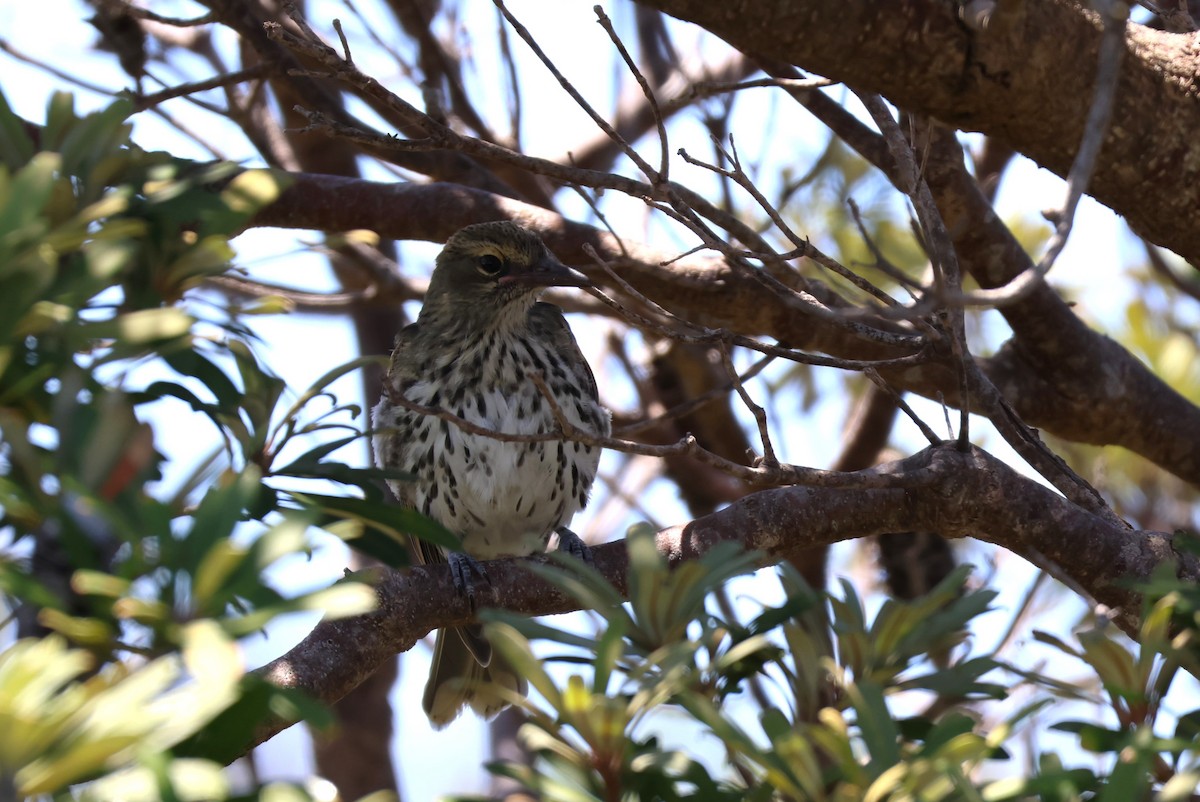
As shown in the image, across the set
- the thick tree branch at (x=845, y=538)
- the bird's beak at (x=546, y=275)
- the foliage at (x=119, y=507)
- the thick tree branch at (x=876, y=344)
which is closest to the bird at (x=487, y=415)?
the bird's beak at (x=546, y=275)

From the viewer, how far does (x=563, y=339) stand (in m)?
4.60

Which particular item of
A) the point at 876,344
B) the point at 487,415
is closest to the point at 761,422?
the point at 876,344

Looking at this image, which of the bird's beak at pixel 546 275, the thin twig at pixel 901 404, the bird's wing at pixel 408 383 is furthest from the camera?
the bird's wing at pixel 408 383

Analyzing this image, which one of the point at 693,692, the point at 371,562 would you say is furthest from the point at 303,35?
the point at 371,562

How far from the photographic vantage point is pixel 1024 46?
2465 millimetres

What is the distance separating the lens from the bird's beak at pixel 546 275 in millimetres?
4148

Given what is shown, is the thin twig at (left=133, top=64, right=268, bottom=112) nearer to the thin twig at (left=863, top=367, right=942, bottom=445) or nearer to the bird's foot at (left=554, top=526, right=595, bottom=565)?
the bird's foot at (left=554, top=526, right=595, bottom=565)

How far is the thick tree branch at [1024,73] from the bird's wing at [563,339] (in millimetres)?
2030

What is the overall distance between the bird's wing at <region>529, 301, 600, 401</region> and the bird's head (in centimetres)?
12

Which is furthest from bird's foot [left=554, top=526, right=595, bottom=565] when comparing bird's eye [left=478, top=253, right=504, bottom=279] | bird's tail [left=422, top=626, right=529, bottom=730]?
bird's eye [left=478, top=253, right=504, bottom=279]

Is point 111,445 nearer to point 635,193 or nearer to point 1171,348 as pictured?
point 635,193

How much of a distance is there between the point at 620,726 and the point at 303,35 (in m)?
2.01

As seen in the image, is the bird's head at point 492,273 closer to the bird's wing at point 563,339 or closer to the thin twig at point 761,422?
the bird's wing at point 563,339

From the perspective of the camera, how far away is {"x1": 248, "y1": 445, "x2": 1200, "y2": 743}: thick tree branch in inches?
105
